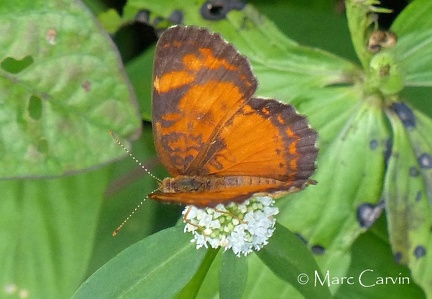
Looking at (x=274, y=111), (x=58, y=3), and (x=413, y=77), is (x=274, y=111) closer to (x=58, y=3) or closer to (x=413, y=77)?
(x=413, y=77)

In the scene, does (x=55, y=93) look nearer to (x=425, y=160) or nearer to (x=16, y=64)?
(x=16, y=64)

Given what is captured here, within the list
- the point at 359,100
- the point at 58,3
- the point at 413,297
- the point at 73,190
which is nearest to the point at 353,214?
the point at 359,100

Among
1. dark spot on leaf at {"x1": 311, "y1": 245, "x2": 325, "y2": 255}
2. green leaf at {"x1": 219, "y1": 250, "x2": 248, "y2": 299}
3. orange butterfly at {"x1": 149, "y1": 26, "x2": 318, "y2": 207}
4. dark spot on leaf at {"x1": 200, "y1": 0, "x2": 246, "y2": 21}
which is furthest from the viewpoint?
dark spot on leaf at {"x1": 200, "y1": 0, "x2": 246, "y2": 21}

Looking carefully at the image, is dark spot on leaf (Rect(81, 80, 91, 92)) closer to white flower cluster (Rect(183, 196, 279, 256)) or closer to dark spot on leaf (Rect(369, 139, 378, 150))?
white flower cluster (Rect(183, 196, 279, 256))

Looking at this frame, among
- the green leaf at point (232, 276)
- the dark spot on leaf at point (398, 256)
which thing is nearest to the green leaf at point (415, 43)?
the dark spot on leaf at point (398, 256)

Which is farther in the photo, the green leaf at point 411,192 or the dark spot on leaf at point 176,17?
the dark spot on leaf at point 176,17

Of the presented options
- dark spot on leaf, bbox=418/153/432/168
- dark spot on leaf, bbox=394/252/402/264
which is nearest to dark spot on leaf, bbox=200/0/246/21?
dark spot on leaf, bbox=418/153/432/168

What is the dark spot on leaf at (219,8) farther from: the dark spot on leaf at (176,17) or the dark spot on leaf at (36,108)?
the dark spot on leaf at (36,108)

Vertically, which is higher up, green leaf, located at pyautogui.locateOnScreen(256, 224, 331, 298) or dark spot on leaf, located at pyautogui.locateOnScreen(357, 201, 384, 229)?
green leaf, located at pyautogui.locateOnScreen(256, 224, 331, 298)
